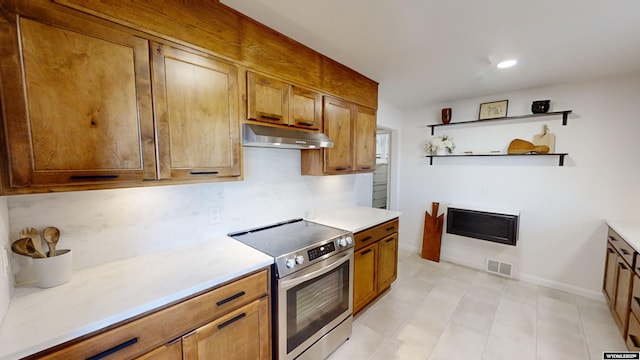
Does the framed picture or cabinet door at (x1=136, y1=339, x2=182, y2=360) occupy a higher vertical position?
the framed picture

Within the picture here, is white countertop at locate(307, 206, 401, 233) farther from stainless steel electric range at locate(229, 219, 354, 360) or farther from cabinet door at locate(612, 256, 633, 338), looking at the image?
cabinet door at locate(612, 256, 633, 338)

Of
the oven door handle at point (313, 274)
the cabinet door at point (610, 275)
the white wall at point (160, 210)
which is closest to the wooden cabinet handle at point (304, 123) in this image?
the white wall at point (160, 210)

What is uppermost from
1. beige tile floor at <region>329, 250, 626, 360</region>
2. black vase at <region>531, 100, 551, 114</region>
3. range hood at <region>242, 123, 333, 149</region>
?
black vase at <region>531, 100, 551, 114</region>

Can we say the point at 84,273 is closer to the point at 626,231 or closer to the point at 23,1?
the point at 23,1

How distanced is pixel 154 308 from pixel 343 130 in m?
2.07

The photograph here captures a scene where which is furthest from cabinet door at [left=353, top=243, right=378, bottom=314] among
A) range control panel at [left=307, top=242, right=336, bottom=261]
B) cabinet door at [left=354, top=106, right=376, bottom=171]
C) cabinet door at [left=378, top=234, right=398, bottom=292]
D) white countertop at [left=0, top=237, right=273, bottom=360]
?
white countertop at [left=0, top=237, right=273, bottom=360]

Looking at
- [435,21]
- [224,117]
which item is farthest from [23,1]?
[435,21]

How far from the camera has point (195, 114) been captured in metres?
1.46

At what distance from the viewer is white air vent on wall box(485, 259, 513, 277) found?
3.30m

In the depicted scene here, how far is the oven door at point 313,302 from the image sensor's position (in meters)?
1.59

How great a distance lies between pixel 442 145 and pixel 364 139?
1.57 meters

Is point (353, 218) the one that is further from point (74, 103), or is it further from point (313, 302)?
point (74, 103)

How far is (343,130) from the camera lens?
2531mm

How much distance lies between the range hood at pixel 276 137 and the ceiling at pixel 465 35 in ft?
2.43
